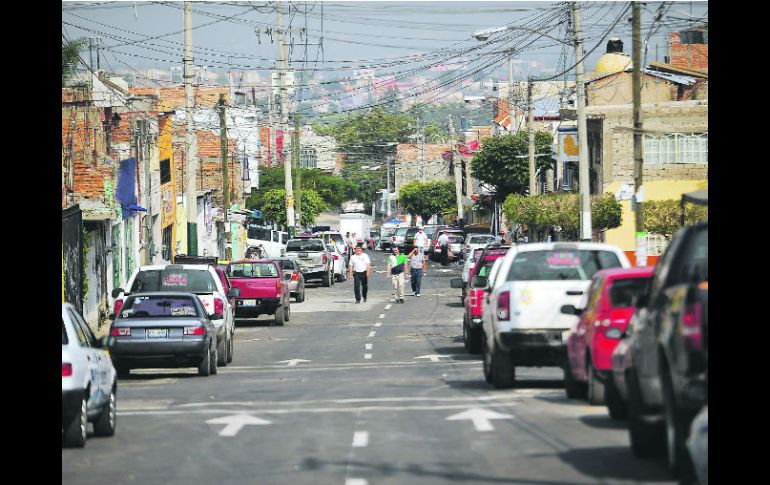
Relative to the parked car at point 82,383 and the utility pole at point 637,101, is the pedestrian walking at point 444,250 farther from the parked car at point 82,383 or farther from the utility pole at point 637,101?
the parked car at point 82,383

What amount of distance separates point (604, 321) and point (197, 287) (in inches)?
581

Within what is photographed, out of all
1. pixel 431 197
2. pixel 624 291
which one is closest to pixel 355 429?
pixel 624 291

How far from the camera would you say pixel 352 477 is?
41.5 ft

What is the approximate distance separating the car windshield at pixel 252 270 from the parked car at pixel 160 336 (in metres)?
14.8

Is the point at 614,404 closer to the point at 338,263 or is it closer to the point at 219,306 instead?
the point at 219,306

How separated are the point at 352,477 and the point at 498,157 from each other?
235ft

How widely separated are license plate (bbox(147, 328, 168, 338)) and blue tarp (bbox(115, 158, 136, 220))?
2271 centimetres

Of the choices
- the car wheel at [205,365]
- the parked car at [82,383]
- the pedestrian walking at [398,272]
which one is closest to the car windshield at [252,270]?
the pedestrian walking at [398,272]

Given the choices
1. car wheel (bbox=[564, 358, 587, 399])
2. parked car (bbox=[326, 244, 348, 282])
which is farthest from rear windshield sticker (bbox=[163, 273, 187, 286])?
parked car (bbox=[326, 244, 348, 282])

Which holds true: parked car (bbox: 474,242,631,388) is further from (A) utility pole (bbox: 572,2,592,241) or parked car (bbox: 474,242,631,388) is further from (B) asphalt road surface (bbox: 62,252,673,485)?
(A) utility pole (bbox: 572,2,592,241)

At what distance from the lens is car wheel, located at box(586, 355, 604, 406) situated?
656 inches

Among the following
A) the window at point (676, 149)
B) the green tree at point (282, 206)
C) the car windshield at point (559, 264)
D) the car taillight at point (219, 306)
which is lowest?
the car taillight at point (219, 306)

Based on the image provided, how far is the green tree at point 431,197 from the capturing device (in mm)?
132375

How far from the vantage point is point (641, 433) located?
1295cm
